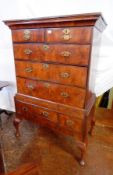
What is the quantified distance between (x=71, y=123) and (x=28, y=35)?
0.92 metres

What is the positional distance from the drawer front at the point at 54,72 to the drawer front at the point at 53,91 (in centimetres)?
5

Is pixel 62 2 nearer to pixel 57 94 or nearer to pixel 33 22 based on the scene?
pixel 33 22

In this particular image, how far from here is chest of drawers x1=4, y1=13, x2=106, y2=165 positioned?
1.15m

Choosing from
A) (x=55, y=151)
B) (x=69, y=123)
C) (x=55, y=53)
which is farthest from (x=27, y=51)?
(x=55, y=151)

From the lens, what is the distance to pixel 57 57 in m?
1.29

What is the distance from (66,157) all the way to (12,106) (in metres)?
1.33

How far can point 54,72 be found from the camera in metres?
1.35

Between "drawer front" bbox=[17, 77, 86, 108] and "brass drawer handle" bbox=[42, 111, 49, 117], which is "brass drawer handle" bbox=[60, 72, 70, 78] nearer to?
"drawer front" bbox=[17, 77, 86, 108]

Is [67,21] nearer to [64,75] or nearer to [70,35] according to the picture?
[70,35]

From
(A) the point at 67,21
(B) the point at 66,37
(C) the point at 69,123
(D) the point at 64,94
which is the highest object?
(A) the point at 67,21

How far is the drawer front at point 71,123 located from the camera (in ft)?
4.45

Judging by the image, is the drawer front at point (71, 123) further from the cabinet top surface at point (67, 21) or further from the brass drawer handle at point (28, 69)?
the cabinet top surface at point (67, 21)

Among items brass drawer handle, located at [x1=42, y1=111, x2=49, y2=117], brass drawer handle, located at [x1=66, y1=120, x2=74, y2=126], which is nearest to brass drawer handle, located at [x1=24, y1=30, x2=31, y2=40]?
brass drawer handle, located at [x1=42, y1=111, x2=49, y2=117]

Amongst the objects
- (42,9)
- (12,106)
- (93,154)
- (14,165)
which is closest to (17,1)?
(42,9)
